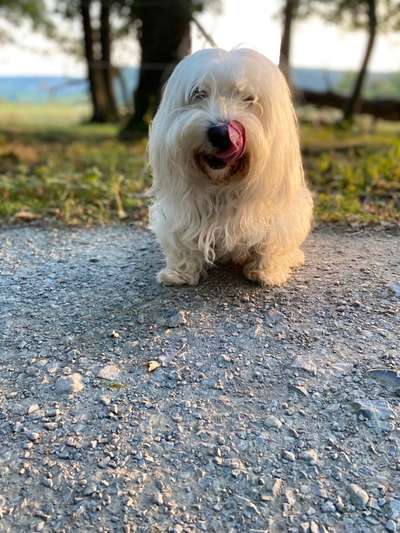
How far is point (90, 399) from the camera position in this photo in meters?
2.55

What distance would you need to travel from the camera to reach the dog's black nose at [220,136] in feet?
9.03

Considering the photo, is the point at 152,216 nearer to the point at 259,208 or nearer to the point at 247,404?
the point at 259,208

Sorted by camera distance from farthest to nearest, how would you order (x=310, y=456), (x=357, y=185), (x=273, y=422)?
(x=357, y=185) → (x=273, y=422) → (x=310, y=456)

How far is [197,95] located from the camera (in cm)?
297

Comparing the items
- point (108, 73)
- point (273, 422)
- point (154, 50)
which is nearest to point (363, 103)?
point (154, 50)

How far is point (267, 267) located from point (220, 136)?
106 cm

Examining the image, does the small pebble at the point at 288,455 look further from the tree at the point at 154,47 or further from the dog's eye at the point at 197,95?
the tree at the point at 154,47

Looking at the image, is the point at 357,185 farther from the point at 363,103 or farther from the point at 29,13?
the point at 29,13

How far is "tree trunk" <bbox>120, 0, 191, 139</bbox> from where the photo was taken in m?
9.82

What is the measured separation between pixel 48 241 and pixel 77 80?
10.4 meters

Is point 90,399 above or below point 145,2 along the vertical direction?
below

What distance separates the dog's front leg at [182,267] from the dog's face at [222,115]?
604mm

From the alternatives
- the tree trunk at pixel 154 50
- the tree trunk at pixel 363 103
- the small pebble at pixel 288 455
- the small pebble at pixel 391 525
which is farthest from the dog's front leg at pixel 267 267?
the tree trunk at pixel 363 103

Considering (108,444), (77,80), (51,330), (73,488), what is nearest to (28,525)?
(73,488)
